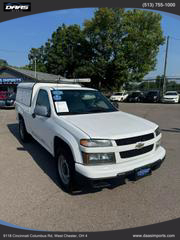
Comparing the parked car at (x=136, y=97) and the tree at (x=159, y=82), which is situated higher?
the tree at (x=159, y=82)

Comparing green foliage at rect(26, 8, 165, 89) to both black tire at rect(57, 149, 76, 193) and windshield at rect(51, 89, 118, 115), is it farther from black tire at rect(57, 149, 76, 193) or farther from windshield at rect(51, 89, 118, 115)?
black tire at rect(57, 149, 76, 193)

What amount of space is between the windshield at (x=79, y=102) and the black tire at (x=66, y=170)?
0.88 metres

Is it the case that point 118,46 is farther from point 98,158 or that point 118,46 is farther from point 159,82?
point 98,158

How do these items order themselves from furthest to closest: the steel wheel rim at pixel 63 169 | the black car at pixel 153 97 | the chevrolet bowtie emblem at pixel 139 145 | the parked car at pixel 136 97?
the parked car at pixel 136 97
the black car at pixel 153 97
the steel wheel rim at pixel 63 169
the chevrolet bowtie emblem at pixel 139 145

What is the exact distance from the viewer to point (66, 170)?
117 inches

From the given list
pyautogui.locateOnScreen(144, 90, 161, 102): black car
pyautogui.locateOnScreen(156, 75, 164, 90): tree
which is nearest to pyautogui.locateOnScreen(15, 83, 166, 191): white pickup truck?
pyautogui.locateOnScreen(144, 90, 161, 102): black car

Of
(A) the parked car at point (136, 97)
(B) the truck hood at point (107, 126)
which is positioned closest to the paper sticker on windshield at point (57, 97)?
(B) the truck hood at point (107, 126)

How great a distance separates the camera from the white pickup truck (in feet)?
7.88

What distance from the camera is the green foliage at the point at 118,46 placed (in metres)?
24.8

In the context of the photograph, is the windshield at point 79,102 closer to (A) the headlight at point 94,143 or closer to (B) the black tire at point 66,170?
(B) the black tire at point 66,170

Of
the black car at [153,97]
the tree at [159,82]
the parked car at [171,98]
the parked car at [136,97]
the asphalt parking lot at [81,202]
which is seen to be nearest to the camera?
the asphalt parking lot at [81,202]

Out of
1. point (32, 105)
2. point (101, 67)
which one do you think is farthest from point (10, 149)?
point (101, 67)

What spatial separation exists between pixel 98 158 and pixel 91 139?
30cm

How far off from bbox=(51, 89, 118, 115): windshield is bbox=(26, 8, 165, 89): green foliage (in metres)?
22.3
